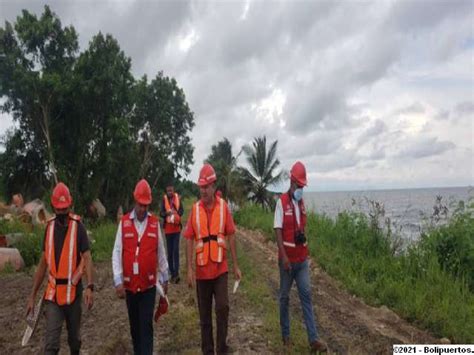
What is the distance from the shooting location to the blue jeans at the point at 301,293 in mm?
5316

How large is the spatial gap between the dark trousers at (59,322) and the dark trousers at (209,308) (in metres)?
1.19

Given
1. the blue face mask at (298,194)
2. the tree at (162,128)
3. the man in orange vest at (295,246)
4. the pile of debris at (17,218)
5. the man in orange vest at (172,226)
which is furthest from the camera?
the tree at (162,128)

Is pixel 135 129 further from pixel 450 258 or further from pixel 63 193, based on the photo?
pixel 63 193

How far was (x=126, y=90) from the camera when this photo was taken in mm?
21812

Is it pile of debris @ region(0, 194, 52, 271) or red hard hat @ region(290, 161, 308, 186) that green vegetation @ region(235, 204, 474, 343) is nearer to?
red hard hat @ region(290, 161, 308, 186)

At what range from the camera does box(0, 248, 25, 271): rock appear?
12083 mm

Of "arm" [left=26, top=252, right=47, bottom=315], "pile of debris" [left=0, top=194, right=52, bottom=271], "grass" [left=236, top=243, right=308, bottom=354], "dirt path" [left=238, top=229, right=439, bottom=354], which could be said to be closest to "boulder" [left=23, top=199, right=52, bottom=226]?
"pile of debris" [left=0, top=194, right=52, bottom=271]

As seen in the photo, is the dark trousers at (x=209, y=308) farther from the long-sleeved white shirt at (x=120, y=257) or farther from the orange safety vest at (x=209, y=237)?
the long-sleeved white shirt at (x=120, y=257)

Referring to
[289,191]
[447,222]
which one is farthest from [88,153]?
[289,191]

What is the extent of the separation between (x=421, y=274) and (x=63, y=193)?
7.10 metres

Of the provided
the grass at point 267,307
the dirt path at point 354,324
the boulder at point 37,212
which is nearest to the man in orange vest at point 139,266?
the grass at point 267,307

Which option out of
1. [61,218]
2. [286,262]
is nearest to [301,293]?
[286,262]

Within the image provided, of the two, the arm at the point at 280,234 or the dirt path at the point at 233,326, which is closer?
the arm at the point at 280,234

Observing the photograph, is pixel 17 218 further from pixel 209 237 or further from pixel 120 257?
pixel 209 237
